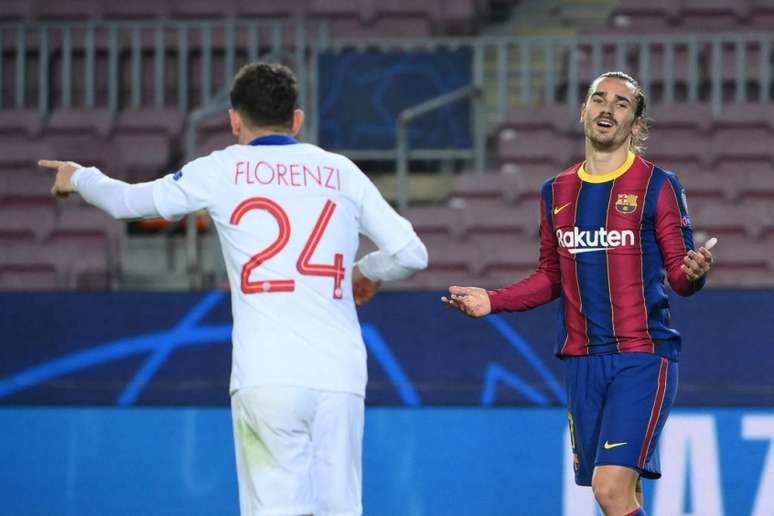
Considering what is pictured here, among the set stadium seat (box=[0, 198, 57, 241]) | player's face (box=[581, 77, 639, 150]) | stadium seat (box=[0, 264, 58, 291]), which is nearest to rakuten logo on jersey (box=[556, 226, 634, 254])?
player's face (box=[581, 77, 639, 150])

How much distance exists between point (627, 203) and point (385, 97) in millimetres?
5730

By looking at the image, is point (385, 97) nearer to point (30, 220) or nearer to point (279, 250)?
point (30, 220)

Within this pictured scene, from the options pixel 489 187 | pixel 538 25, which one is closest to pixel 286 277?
pixel 489 187

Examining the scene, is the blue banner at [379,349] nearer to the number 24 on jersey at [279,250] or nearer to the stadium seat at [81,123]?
the number 24 on jersey at [279,250]

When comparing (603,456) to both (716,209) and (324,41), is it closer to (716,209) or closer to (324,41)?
(716,209)

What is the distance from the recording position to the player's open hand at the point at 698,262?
3.81 meters

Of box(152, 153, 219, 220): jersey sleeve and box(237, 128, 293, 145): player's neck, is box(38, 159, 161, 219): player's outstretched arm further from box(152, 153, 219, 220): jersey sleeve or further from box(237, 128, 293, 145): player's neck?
box(237, 128, 293, 145): player's neck

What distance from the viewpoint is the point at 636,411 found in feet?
13.5

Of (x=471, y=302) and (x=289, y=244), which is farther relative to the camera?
(x=471, y=302)

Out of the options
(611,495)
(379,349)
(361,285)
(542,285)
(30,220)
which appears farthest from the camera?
(30,220)

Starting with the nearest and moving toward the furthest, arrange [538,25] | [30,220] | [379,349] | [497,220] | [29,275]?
[379,349], [29,275], [497,220], [30,220], [538,25]

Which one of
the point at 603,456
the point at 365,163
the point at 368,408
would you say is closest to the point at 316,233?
the point at 603,456

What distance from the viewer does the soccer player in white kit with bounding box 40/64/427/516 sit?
3.61 m

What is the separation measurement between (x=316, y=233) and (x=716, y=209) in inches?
224
